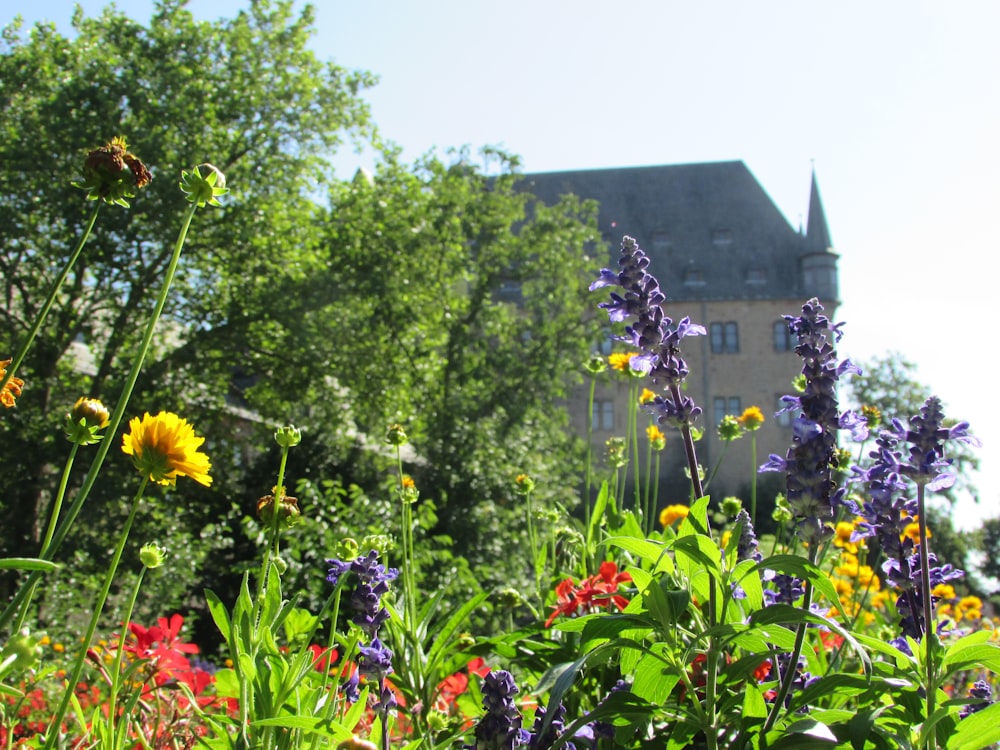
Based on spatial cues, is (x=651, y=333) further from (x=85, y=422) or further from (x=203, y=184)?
(x=85, y=422)

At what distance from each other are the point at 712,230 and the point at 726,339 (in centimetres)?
381

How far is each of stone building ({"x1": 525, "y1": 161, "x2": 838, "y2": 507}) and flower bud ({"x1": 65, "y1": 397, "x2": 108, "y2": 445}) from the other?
29125 mm

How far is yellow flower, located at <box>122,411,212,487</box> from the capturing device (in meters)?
0.91

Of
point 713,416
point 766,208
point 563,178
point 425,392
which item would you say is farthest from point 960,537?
point 425,392

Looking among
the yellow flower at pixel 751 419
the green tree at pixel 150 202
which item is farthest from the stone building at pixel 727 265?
the yellow flower at pixel 751 419

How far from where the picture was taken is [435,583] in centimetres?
731

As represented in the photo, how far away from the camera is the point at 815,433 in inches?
39.4

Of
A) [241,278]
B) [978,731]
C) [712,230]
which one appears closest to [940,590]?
[978,731]

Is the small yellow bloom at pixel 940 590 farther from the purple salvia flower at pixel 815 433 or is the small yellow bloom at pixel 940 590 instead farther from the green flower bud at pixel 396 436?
the green flower bud at pixel 396 436

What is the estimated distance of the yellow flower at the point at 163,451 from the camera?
909 mm

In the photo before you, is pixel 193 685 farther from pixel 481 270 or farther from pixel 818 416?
pixel 481 270

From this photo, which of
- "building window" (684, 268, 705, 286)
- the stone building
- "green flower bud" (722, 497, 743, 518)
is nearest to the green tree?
"green flower bud" (722, 497, 743, 518)

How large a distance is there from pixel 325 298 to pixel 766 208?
23.3 metres

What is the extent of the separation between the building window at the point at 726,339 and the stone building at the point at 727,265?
0.11ft
